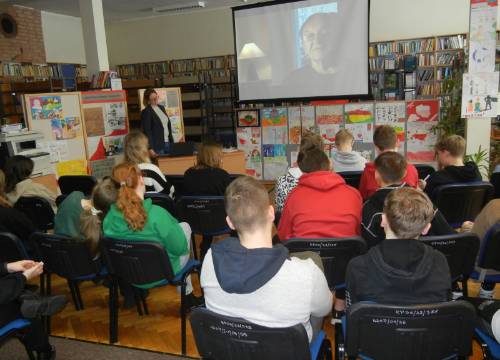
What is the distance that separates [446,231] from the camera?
2.27 m

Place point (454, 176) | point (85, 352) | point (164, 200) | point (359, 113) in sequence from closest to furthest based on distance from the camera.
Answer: point (85, 352) < point (454, 176) < point (164, 200) < point (359, 113)

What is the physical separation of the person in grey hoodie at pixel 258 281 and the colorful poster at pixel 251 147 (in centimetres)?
543

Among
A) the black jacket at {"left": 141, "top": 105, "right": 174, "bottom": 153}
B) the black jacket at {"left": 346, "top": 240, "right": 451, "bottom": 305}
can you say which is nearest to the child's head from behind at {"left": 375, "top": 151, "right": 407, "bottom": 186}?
the black jacket at {"left": 346, "top": 240, "right": 451, "bottom": 305}

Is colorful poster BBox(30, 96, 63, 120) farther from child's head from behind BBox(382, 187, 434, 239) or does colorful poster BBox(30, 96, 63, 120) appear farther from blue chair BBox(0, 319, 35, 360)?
child's head from behind BBox(382, 187, 434, 239)

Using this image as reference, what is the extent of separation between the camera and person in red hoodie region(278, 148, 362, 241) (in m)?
2.38

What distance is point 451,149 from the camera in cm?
321

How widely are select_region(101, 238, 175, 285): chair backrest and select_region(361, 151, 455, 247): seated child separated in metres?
1.11

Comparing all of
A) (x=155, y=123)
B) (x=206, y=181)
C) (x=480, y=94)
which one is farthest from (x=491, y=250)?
(x=155, y=123)

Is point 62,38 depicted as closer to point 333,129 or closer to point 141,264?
point 333,129

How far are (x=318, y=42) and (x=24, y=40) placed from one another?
21.3ft

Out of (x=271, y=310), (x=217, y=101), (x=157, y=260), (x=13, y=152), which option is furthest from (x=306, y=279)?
(x=217, y=101)

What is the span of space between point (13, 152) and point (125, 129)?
6.04ft

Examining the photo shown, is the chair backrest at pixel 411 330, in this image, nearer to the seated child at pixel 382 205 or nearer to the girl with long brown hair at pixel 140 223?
the seated child at pixel 382 205

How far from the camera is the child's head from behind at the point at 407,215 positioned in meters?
1.64
